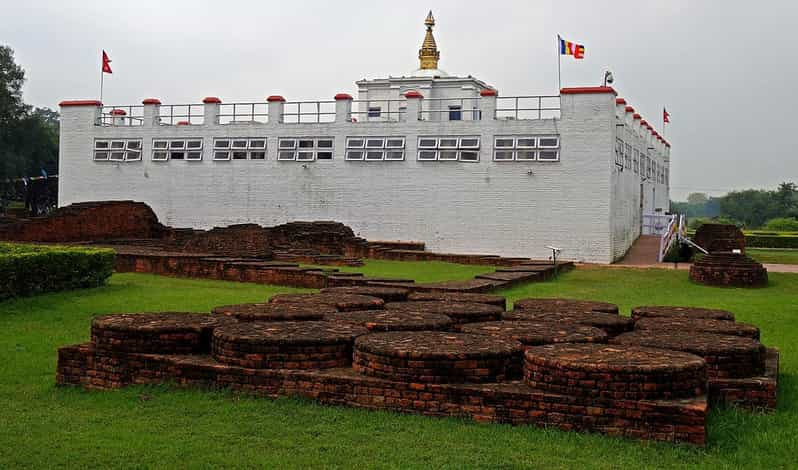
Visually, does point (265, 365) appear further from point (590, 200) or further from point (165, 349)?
point (590, 200)

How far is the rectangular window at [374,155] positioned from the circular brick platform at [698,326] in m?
17.8

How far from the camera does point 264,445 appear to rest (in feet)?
16.3

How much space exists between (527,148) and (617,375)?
19.0 meters

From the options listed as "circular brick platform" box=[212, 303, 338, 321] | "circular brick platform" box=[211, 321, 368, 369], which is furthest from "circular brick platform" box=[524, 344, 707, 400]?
"circular brick platform" box=[212, 303, 338, 321]

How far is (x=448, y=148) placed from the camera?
2462 cm

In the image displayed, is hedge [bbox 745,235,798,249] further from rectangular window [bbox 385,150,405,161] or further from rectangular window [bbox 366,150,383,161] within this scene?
rectangular window [bbox 366,150,383,161]

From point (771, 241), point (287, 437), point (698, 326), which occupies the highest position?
point (771, 241)

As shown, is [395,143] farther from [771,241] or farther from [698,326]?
[698,326]

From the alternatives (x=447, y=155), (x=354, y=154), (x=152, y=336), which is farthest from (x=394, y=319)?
(x=354, y=154)

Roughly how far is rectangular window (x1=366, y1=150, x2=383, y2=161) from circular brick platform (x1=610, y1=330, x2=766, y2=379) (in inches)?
742

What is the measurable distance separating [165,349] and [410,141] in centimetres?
1899

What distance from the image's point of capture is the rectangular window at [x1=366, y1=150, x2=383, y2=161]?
25375 millimetres

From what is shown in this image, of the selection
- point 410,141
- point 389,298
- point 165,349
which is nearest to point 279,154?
point 410,141

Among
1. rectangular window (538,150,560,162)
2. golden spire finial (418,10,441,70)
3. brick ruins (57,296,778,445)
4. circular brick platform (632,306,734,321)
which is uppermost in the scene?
golden spire finial (418,10,441,70)
